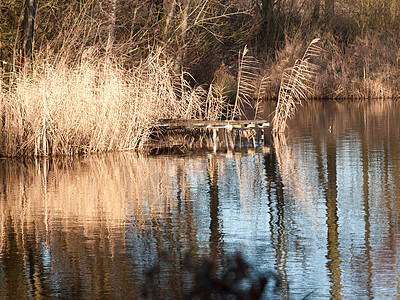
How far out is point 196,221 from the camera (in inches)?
353

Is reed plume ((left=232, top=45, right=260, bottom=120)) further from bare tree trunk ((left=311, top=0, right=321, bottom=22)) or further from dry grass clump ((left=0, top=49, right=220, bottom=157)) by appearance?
bare tree trunk ((left=311, top=0, right=321, bottom=22))

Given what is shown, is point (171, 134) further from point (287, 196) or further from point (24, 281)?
point (24, 281)

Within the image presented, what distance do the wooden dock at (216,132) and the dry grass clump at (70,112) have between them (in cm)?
95

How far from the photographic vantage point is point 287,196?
34.5 feet

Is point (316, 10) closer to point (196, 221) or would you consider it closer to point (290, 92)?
point (290, 92)

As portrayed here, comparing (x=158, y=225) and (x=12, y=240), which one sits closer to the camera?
(x=12, y=240)

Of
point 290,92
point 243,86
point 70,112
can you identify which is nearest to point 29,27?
point 70,112

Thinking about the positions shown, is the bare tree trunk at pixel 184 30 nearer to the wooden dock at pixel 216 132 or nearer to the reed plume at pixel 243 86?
the reed plume at pixel 243 86

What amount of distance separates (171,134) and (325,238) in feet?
37.6

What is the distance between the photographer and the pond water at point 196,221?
656cm

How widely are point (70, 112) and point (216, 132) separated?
3735 mm

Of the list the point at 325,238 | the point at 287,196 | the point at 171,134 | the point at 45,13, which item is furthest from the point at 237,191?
the point at 45,13

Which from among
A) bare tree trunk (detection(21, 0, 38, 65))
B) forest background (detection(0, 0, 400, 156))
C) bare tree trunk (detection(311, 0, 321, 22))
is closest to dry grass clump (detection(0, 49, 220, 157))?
forest background (detection(0, 0, 400, 156))

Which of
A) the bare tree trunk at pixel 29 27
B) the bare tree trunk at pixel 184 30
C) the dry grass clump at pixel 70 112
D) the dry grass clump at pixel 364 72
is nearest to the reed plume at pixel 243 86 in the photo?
the bare tree trunk at pixel 184 30
